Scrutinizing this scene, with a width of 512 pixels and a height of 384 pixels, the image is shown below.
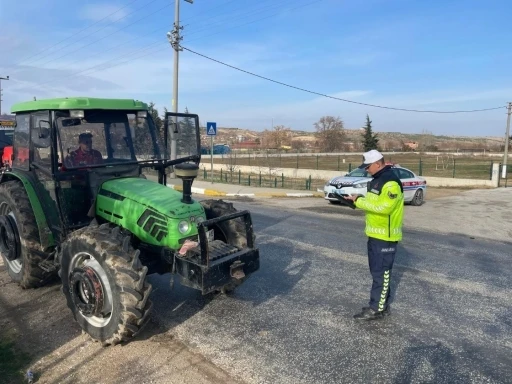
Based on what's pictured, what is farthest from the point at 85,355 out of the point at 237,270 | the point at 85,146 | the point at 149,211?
the point at 85,146

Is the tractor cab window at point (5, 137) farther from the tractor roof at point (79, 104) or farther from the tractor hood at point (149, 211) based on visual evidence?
the tractor hood at point (149, 211)

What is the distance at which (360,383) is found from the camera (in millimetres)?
3586

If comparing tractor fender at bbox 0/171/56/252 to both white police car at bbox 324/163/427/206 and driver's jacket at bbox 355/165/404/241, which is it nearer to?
driver's jacket at bbox 355/165/404/241

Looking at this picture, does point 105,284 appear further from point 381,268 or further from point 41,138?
point 381,268

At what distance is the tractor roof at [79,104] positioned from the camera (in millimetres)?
4805

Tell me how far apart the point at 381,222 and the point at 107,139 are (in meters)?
3.34

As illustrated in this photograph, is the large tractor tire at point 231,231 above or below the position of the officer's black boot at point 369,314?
above

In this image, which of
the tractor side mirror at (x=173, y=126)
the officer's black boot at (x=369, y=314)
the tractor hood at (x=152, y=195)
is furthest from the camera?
the tractor side mirror at (x=173, y=126)

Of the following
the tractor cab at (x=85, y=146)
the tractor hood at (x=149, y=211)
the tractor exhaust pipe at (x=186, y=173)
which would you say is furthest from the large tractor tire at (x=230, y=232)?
the tractor cab at (x=85, y=146)

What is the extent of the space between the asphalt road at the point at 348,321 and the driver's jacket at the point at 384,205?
99 cm

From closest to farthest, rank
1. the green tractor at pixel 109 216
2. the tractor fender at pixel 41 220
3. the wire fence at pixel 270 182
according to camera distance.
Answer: the green tractor at pixel 109 216, the tractor fender at pixel 41 220, the wire fence at pixel 270 182

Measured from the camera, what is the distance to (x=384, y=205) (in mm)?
4664

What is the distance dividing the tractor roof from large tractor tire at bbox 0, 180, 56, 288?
1.02m

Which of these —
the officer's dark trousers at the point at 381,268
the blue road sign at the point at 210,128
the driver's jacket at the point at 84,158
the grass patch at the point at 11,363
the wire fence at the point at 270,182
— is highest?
the blue road sign at the point at 210,128
